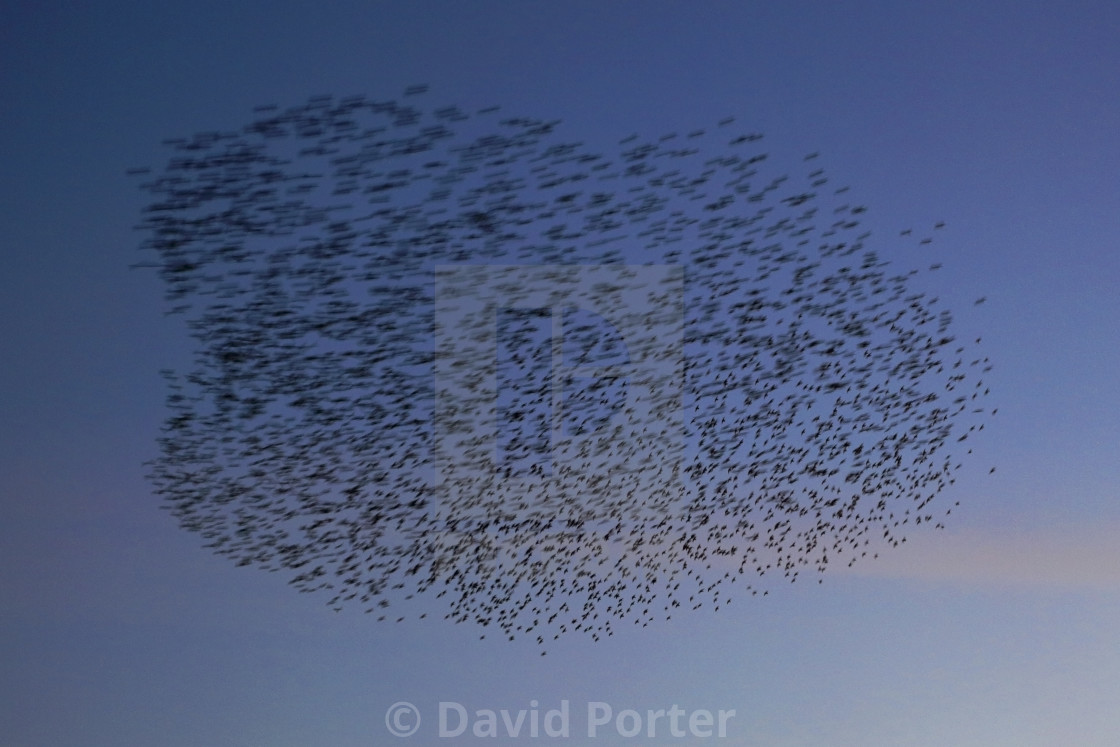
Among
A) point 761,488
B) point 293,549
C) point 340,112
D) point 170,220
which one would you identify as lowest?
point 293,549

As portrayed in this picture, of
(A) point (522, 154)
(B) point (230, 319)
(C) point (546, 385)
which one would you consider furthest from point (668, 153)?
(B) point (230, 319)

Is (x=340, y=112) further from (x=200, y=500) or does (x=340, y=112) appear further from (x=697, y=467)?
(x=697, y=467)

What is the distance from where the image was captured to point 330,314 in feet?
35.2

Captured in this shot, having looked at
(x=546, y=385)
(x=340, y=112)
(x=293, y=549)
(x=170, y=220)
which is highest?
(x=340, y=112)

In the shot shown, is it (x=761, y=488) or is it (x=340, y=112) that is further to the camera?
(x=761, y=488)

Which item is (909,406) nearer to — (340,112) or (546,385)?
(546,385)

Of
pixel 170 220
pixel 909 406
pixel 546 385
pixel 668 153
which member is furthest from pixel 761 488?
pixel 170 220

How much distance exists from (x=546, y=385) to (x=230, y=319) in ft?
9.63

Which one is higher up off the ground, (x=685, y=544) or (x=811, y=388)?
(x=811, y=388)

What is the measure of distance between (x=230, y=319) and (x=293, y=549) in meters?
2.16

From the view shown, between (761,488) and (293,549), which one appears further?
(761,488)

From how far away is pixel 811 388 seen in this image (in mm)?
11078

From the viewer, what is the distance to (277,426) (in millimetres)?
10812

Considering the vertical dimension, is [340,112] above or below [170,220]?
above
